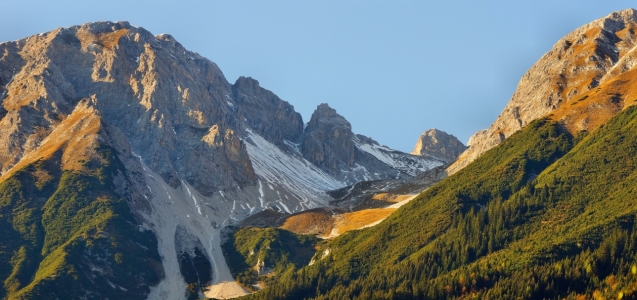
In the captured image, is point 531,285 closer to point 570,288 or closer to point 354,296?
point 570,288

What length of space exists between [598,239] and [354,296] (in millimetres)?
52714

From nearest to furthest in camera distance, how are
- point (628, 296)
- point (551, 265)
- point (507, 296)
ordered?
point (628, 296) < point (507, 296) < point (551, 265)

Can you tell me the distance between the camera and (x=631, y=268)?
6993 inches

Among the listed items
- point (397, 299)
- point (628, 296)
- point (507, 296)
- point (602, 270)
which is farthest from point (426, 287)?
point (628, 296)

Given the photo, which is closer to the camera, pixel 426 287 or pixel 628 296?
pixel 628 296

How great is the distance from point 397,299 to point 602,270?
39.8 metres

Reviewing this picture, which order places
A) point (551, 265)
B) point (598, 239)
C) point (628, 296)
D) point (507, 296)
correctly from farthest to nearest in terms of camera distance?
point (598, 239) → point (551, 265) → point (507, 296) → point (628, 296)

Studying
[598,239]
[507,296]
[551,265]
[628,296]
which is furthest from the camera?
[598,239]

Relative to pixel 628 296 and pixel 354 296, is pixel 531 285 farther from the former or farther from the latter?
pixel 354 296

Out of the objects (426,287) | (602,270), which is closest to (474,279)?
(426,287)

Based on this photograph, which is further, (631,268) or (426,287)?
(426,287)

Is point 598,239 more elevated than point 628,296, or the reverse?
point 598,239

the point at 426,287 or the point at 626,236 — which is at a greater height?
the point at 626,236

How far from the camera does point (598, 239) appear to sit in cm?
19988
